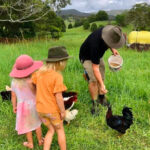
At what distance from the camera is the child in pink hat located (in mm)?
2381

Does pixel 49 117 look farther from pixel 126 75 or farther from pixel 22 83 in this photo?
pixel 126 75

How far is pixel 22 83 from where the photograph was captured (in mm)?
2402

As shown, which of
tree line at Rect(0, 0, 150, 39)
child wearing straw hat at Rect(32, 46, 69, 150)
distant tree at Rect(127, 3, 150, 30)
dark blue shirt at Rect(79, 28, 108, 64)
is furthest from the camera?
distant tree at Rect(127, 3, 150, 30)

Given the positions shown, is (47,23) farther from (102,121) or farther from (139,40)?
(102,121)

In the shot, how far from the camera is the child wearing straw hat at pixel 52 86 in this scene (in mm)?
2193

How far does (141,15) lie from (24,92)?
2302 cm

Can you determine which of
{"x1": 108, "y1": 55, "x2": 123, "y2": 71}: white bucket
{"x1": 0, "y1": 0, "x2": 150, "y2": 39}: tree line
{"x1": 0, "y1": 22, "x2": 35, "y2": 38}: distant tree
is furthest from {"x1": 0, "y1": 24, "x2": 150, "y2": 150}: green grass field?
{"x1": 0, "y1": 22, "x2": 35, "y2": 38}: distant tree

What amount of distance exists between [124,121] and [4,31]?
51.3 ft

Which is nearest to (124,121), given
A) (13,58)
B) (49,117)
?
(49,117)

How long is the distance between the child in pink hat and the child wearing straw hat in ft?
0.43

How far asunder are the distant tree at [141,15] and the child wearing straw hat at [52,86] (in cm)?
2220

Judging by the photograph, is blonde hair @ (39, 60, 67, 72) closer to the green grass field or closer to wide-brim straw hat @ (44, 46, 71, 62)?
wide-brim straw hat @ (44, 46, 71, 62)

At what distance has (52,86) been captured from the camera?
7.25 feet

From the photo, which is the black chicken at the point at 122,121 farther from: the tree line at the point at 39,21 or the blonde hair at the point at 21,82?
the tree line at the point at 39,21
